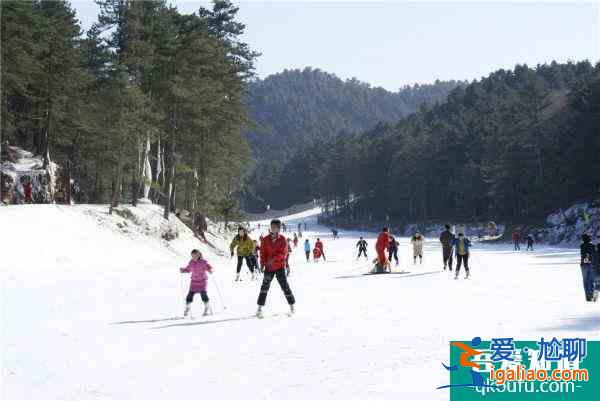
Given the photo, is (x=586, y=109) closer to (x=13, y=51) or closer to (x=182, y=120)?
(x=182, y=120)

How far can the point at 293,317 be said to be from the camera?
36.6 ft

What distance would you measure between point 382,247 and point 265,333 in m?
11.8

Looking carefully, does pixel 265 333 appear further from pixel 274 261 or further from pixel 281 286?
pixel 274 261

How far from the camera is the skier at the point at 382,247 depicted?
20542mm

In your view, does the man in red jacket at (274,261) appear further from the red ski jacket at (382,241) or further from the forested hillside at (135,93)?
the forested hillside at (135,93)

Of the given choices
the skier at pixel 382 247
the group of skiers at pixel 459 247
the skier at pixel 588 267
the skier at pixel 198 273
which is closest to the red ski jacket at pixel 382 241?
the skier at pixel 382 247

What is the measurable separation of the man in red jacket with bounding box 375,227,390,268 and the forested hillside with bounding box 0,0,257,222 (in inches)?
620

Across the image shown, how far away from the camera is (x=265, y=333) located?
9.65 metres

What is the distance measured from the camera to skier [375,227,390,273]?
20542mm

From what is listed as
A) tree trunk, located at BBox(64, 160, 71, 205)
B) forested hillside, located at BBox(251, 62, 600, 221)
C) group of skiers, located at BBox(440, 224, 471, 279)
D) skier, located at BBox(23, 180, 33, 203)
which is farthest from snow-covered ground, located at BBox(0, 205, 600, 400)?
forested hillside, located at BBox(251, 62, 600, 221)

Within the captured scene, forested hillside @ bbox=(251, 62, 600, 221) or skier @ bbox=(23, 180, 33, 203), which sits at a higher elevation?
forested hillside @ bbox=(251, 62, 600, 221)

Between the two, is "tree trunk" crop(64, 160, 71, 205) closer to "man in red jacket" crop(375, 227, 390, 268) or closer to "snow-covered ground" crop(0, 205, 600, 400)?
"snow-covered ground" crop(0, 205, 600, 400)

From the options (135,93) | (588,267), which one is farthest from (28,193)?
(588,267)

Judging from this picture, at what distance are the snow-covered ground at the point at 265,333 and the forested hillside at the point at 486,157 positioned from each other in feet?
156
